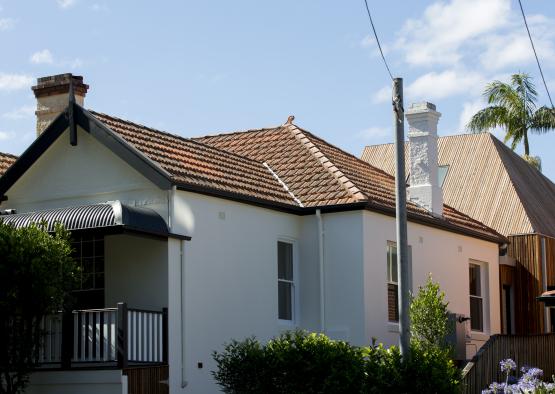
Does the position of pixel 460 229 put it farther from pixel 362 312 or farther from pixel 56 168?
pixel 56 168

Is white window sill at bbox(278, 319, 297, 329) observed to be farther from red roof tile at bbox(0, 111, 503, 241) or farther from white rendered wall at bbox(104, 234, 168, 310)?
white rendered wall at bbox(104, 234, 168, 310)

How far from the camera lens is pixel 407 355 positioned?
48.8 feet

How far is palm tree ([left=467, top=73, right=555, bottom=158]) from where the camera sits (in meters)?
46.4

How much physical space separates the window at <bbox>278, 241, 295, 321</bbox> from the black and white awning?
3.91m

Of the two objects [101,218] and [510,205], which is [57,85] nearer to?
[101,218]

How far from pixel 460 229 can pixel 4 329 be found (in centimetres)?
1138

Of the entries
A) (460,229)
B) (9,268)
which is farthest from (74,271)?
(460,229)

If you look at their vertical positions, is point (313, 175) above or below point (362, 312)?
above

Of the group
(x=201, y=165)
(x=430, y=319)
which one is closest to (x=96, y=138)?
(x=201, y=165)

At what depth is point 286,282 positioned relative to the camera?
20547mm

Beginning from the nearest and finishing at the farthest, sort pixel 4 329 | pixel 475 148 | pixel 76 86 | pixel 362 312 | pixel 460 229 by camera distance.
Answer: pixel 4 329
pixel 362 312
pixel 76 86
pixel 460 229
pixel 475 148

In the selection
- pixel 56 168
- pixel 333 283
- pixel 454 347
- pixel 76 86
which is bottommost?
pixel 454 347

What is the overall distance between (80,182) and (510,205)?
14273 millimetres

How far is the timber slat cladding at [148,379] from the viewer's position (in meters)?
16.1
